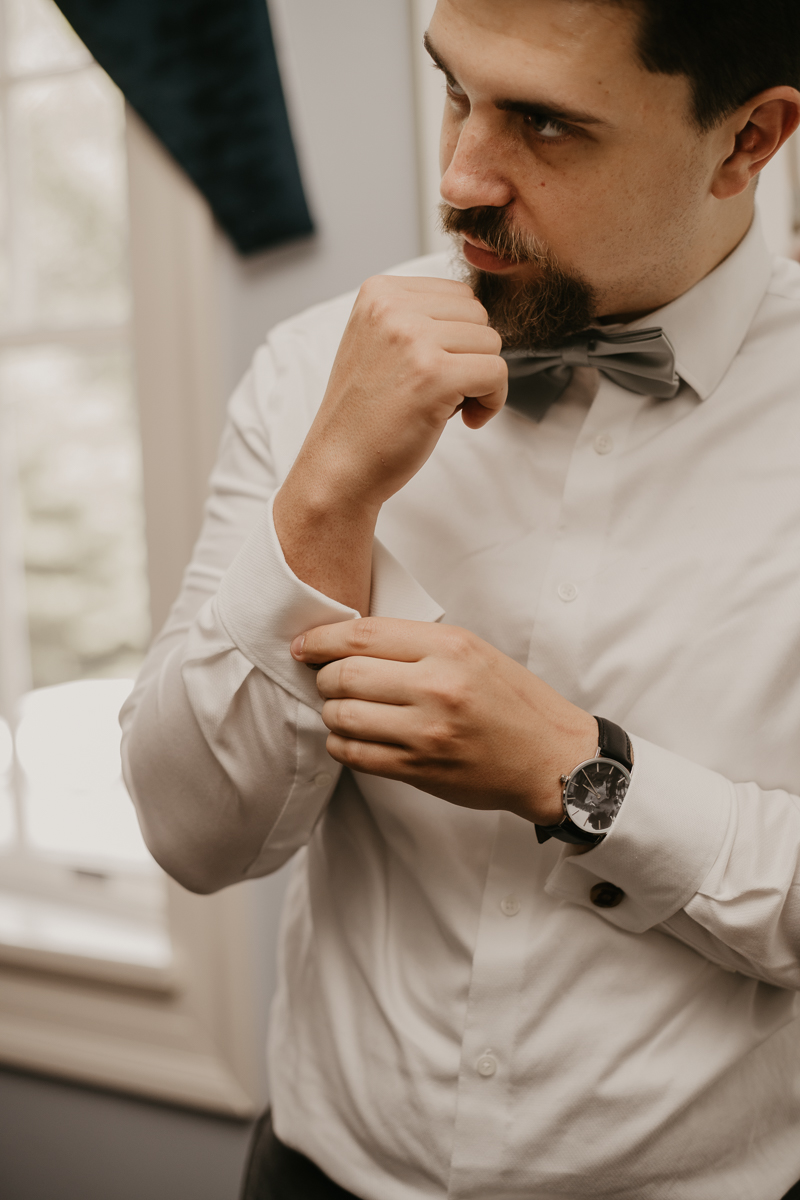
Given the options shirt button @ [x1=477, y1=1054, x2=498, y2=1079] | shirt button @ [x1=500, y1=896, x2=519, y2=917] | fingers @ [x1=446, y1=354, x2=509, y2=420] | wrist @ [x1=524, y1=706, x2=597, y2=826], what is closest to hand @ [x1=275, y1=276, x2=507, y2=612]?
fingers @ [x1=446, y1=354, x2=509, y2=420]

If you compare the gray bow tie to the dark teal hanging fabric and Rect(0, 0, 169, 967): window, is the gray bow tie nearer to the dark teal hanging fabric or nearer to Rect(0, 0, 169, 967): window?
the dark teal hanging fabric

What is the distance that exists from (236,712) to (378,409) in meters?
0.29

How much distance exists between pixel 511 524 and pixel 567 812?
0.95 feet

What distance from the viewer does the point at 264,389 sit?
3.13 feet

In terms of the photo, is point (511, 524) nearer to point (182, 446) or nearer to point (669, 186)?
point (669, 186)

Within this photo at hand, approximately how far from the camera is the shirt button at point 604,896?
78cm

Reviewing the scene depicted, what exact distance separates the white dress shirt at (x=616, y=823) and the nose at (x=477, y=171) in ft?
0.68

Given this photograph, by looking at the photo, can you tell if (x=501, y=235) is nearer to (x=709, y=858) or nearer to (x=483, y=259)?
(x=483, y=259)

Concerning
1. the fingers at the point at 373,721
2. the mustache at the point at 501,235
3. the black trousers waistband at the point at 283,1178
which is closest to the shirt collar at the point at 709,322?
the mustache at the point at 501,235

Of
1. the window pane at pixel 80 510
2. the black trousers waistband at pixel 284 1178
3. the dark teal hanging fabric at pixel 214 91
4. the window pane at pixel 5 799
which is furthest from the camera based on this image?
the window pane at pixel 5 799

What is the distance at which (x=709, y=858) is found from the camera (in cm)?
73

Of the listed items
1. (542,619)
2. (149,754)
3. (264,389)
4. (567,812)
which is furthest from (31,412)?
(567,812)

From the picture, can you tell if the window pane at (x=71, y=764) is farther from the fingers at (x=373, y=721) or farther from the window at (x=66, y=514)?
the fingers at (x=373, y=721)

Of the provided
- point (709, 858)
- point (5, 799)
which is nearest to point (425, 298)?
point (709, 858)
